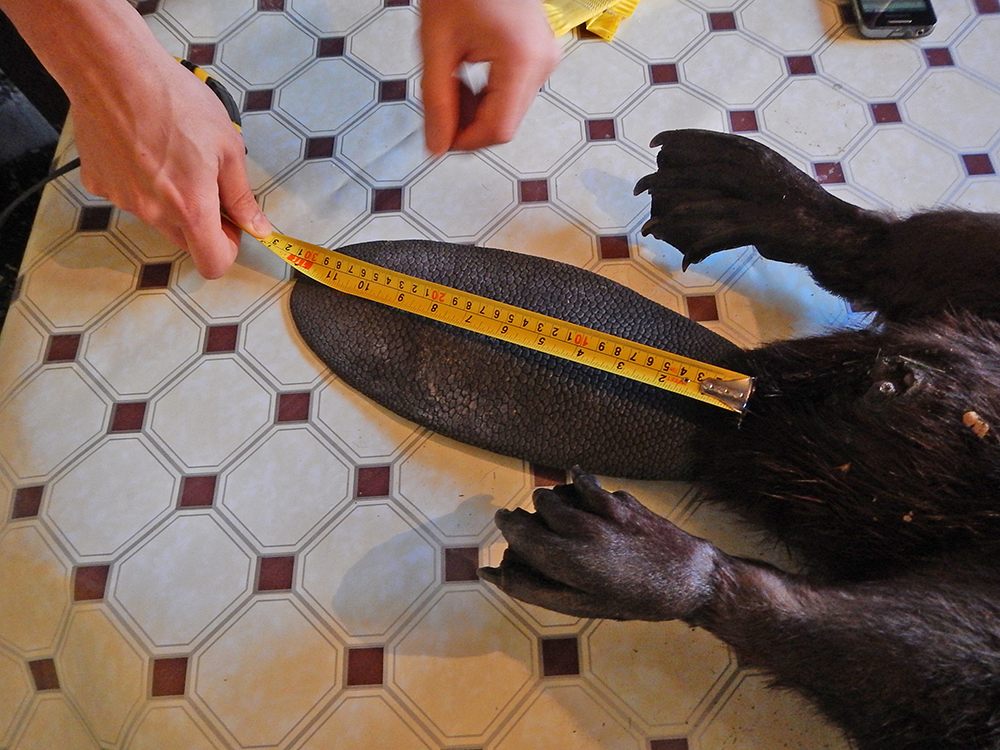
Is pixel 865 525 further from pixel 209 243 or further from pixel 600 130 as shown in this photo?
pixel 209 243

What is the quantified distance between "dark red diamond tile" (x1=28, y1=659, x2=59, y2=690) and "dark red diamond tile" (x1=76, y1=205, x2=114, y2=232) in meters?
0.76

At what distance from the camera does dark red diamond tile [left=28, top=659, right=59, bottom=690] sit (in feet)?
3.50

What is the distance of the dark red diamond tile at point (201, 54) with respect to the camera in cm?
152

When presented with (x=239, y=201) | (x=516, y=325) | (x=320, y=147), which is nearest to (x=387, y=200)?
(x=320, y=147)

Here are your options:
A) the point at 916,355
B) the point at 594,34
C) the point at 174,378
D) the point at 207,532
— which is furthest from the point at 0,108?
the point at 916,355

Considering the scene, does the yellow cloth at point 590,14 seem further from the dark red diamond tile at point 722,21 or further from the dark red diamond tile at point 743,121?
the dark red diamond tile at point 743,121

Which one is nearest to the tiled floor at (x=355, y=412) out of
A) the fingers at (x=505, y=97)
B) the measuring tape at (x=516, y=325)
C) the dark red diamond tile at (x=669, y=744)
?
the dark red diamond tile at (x=669, y=744)

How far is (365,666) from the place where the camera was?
1.06m

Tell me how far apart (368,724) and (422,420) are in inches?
17.8

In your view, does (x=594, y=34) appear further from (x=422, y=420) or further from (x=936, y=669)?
(x=936, y=669)

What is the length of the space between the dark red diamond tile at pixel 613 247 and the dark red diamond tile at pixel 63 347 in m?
0.95

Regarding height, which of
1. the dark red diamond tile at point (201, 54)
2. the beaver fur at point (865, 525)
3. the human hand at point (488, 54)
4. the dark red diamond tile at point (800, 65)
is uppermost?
the human hand at point (488, 54)

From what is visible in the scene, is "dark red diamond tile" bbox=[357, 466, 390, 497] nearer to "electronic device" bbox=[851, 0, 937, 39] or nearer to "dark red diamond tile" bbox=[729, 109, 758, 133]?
"dark red diamond tile" bbox=[729, 109, 758, 133]

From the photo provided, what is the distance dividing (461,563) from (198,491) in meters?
0.44
